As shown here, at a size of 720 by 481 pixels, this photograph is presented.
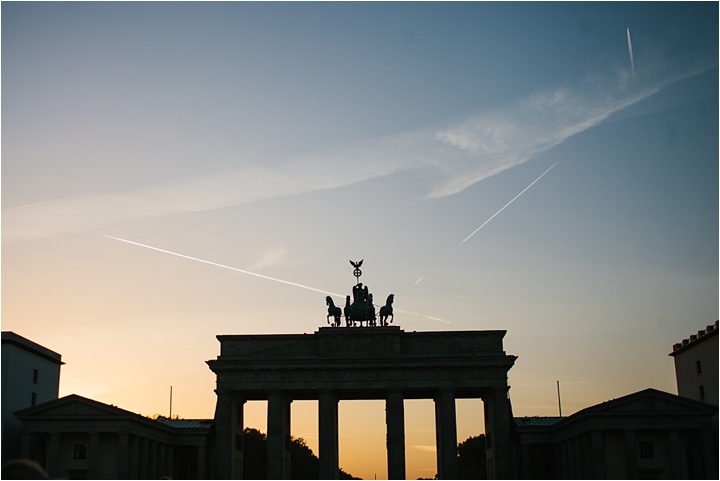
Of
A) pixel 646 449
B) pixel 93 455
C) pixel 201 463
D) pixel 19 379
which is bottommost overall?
pixel 201 463

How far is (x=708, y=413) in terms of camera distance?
77125mm

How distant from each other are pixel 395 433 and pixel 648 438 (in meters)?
24.5

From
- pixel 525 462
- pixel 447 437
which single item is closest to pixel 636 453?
pixel 525 462

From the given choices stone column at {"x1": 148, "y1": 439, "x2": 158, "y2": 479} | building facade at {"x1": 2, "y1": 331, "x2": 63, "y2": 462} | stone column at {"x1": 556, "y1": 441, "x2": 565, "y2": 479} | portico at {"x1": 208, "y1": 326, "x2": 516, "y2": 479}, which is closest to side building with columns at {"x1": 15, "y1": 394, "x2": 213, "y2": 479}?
stone column at {"x1": 148, "y1": 439, "x2": 158, "y2": 479}

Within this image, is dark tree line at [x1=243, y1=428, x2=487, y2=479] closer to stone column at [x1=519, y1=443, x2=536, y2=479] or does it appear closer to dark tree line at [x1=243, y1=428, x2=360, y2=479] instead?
dark tree line at [x1=243, y1=428, x2=360, y2=479]

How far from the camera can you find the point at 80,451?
3157 inches

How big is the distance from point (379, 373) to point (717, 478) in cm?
3301

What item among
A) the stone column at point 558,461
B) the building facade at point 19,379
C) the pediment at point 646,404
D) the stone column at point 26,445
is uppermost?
the building facade at point 19,379

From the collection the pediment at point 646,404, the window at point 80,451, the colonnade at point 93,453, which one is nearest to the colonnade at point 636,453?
the pediment at point 646,404

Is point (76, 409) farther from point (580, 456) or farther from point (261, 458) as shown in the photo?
point (261, 458)

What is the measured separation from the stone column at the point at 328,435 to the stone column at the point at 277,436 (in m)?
3.98

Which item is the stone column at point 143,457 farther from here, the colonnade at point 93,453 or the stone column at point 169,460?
the stone column at point 169,460

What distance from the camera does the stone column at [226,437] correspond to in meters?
88.1

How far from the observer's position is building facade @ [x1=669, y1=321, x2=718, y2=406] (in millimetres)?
84750
